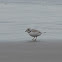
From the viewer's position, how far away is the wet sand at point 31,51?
143 inches

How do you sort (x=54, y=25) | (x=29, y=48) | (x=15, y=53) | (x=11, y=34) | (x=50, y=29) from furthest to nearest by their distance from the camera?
(x=54, y=25) → (x=50, y=29) → (x=11, y=34) → (x=29, y=48) → (x=15, y=53)

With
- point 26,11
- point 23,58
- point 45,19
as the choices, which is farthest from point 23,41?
point 26,11

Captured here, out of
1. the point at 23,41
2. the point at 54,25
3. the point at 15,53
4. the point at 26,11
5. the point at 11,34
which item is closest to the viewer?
the point at 15,53

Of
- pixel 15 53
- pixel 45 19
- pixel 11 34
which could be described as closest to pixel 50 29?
pixel 11 34

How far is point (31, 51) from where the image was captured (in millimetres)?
4262

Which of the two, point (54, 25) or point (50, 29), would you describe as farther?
point (54, 25)

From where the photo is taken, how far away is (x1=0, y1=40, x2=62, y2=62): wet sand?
3.63m

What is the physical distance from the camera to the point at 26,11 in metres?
9.46

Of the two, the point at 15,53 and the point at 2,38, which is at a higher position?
the point at 2,38

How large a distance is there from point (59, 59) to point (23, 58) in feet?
1.62

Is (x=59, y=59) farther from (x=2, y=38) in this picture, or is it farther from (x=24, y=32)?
(x=24, y=32)

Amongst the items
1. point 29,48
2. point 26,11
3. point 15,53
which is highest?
point 26,11

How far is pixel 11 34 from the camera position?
5.91m

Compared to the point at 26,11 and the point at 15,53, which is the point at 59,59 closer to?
the point at 15,53
